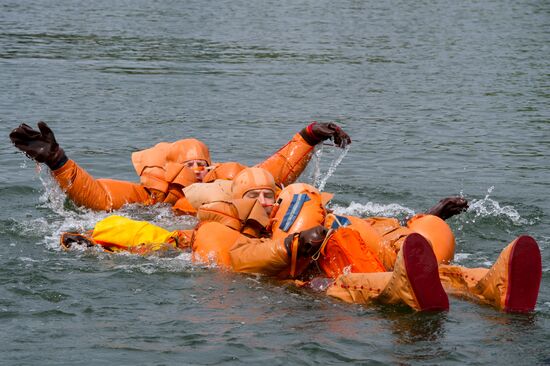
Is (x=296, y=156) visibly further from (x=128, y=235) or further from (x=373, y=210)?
(x=128, y=235)

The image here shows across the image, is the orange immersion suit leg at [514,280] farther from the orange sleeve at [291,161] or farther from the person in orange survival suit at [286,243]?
the orange sleeve at [291,161]

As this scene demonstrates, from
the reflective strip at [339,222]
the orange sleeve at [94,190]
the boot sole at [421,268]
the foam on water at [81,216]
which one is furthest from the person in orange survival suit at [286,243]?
the orange sleeve at [94,190]

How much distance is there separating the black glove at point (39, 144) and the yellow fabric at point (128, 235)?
1.67 meters

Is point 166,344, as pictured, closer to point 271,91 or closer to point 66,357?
point 66,357

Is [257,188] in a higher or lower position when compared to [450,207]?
higher

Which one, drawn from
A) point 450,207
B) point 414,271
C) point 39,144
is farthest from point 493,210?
point 39,144

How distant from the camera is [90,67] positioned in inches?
920

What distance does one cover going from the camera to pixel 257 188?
10680 millimetres

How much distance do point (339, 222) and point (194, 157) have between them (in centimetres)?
367

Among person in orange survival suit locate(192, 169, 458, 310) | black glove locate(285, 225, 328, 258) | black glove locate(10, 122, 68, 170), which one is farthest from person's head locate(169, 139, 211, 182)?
black glove locate(285, 225, 328, 258)

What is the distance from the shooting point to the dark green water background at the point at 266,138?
26.8 feet

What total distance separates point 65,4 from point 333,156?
1994 centimetres

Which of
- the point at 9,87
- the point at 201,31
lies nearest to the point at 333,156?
the point at 9,87

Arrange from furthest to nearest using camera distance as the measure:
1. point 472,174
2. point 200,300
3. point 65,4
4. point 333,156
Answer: point 65,4 → point 333,156 → point 472,174 → point 200,300
